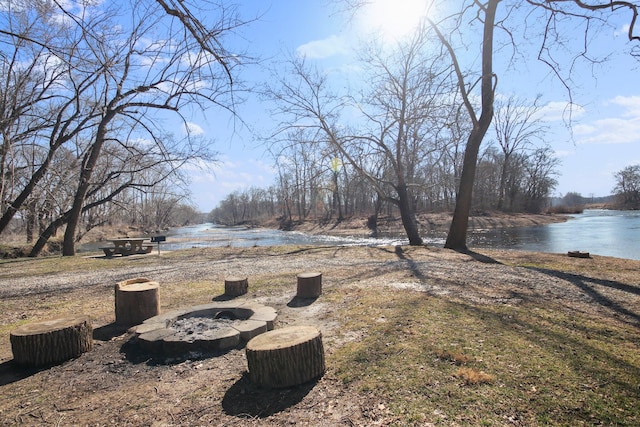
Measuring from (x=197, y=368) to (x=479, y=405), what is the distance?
278cm

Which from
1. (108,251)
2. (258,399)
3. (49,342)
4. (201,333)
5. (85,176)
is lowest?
(258,399)

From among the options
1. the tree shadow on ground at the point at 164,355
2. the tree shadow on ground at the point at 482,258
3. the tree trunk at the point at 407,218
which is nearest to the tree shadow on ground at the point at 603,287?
the tree shadow on ground at the point at 482,258

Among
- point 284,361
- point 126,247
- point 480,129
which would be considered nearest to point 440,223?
point 480,129

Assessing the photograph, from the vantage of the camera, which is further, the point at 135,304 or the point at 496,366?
the point at 135,304

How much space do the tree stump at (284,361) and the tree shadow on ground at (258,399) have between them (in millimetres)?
56

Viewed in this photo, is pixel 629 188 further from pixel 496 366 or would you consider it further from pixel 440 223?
pixel 496 366

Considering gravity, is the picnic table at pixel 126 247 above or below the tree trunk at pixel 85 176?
below

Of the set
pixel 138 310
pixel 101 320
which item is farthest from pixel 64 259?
pixel 138 310

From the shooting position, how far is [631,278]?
754 cm

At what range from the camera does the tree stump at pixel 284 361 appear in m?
3.36

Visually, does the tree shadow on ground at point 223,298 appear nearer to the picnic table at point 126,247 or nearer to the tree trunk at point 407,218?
the picnic table at point 126,247

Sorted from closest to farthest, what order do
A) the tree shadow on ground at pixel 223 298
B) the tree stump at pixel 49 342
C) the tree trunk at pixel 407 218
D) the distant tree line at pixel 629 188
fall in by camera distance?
the tree stump at pixel 49 342, the tree shadow on ground at pixel 223 298, the tree trunk at pixel 407 218, the distant tree line at pixel 629 188

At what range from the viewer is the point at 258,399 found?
327 centimetres

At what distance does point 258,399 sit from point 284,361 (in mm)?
382
